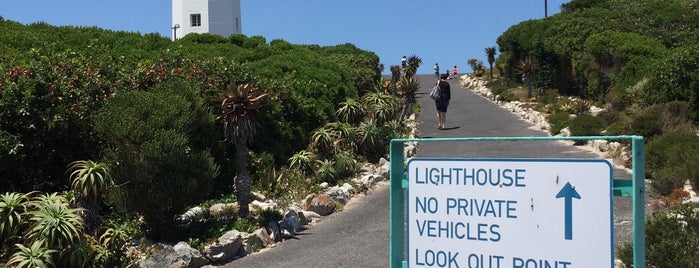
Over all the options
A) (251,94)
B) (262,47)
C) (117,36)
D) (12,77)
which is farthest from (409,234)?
(262,47)

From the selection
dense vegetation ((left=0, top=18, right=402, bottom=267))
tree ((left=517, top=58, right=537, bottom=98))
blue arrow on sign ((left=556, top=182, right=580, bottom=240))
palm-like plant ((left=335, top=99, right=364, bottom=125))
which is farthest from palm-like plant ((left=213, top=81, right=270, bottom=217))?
tree ((left=517, top=58, right=537, bottom=98))

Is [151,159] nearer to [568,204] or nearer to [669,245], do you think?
[669,245]

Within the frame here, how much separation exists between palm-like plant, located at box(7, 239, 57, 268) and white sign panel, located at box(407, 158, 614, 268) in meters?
4.62

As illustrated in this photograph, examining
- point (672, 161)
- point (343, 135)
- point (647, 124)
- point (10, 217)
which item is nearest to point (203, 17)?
point (343, 135)

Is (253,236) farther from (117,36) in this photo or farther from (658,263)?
(117,36)

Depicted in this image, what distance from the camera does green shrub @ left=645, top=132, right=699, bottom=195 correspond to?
10562 mm

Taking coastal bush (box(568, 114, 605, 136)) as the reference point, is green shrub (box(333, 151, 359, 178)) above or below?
below

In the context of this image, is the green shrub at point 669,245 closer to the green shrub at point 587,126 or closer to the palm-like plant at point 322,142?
the palm-like plant at point 322,142

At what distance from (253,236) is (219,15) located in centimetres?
3919

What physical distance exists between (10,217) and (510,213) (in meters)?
5.80

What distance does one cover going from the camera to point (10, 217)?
681 centimetres

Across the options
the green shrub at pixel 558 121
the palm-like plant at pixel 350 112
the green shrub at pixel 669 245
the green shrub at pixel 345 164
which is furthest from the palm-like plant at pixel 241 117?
the green shrub at pixel 558 121

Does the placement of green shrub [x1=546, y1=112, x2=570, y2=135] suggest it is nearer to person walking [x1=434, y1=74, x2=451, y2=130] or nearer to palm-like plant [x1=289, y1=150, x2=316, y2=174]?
person walking [x1=434, y1=74, x2=451, y2=130]

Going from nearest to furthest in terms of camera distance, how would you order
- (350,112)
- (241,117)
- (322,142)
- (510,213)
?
(510,213), (241,117), (322,142), (350,112)
